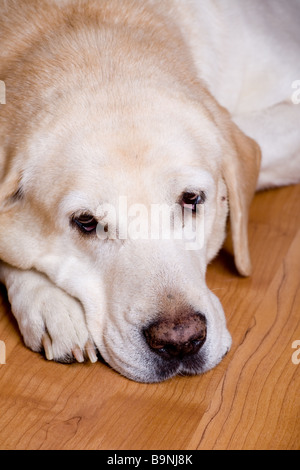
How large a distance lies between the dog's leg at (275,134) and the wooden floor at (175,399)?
2.56 feet

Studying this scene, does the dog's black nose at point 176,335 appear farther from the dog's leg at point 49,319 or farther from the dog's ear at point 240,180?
the dog's ear at point 240,180

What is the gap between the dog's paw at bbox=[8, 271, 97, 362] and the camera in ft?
7.88

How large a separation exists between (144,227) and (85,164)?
0.92 feet

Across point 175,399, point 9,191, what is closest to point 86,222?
point 9,191

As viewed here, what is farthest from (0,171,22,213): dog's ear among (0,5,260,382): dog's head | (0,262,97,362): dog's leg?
(0,262,97,362): dog's leg

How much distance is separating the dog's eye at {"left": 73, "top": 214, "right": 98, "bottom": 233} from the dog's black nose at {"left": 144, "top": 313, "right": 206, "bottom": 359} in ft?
1.30

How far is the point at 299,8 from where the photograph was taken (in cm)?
355

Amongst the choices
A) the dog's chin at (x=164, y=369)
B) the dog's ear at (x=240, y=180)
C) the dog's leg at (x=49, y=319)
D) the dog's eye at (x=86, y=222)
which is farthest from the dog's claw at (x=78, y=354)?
the dog's ear at (x=240, y=180)

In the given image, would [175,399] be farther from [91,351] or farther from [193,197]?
[193,197]

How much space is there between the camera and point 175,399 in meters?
2.32

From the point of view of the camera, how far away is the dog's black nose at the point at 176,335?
7.06 ft

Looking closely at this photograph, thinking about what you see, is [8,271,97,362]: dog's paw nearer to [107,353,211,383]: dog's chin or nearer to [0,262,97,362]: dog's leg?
[0,262,97,362]: dog's leg
